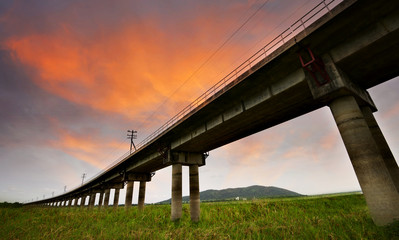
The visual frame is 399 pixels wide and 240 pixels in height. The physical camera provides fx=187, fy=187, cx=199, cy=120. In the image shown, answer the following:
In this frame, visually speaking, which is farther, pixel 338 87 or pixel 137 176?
pixel 137 176

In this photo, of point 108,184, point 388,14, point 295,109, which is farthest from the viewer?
point 108,184

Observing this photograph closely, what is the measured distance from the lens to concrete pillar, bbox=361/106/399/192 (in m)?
10.7

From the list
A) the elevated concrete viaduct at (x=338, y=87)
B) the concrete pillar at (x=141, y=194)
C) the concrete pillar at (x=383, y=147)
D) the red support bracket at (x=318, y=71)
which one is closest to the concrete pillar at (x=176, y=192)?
the elevated concrete viaduct at (x=338, y=87)

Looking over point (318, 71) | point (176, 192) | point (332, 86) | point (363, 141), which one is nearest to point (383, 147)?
point (363, 141)

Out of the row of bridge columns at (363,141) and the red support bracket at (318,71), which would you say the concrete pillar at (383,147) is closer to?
the row of bridge columns at (363,141)

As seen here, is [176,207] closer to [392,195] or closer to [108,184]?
[392,195]

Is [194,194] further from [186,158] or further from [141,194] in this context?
[141,194]

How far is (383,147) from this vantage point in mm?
11195

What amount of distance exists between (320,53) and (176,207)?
1908 cm

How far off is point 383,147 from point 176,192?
17.9 m

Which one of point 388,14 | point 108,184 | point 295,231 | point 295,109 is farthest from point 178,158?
point 108,184

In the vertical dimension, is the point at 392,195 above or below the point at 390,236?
above

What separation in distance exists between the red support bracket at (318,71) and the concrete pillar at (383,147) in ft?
15.4

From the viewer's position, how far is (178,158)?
70.8 feet
